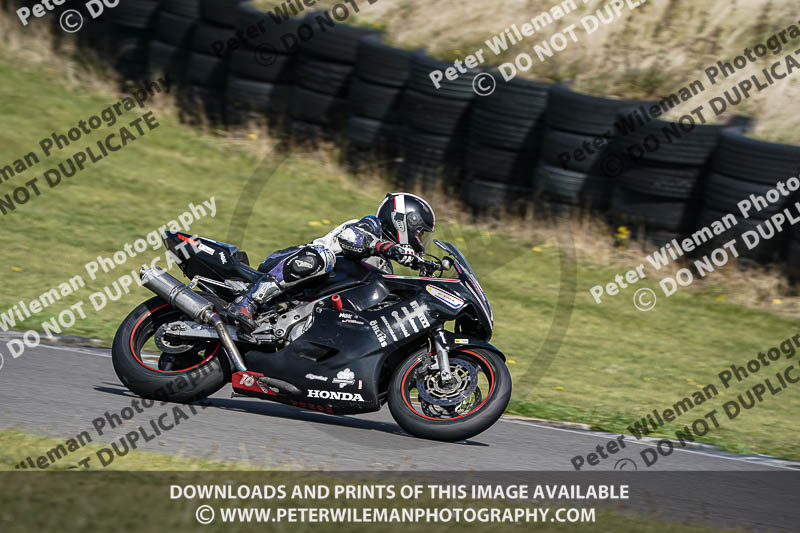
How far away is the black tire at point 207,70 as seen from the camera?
1541cm

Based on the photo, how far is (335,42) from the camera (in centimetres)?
1415

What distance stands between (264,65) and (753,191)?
742 cm

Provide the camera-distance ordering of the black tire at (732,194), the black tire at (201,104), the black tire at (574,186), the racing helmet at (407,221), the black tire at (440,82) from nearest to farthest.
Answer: the racing helmet at (407,221), the black tire at (732,194), the black tire at (574,186), the black tire at (440,82), the black tire at (201,104)

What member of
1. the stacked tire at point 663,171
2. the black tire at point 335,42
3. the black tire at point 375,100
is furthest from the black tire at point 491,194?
the black tire at point 335,42

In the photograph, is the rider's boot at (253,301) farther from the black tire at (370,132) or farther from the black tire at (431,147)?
the black tire at (370,132)

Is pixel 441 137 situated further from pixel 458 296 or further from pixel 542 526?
pixel 542 526

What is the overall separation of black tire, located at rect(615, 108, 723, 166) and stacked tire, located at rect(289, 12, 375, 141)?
4.25 meters

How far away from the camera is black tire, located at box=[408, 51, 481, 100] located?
1302 centimetres

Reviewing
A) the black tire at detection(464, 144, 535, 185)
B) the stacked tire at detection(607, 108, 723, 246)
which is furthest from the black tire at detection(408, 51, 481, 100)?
the stacked tire at detection(607, 108, 723, 246)

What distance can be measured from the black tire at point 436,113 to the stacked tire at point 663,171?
2.15m

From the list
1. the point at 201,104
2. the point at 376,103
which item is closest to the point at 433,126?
the point at 376,103
